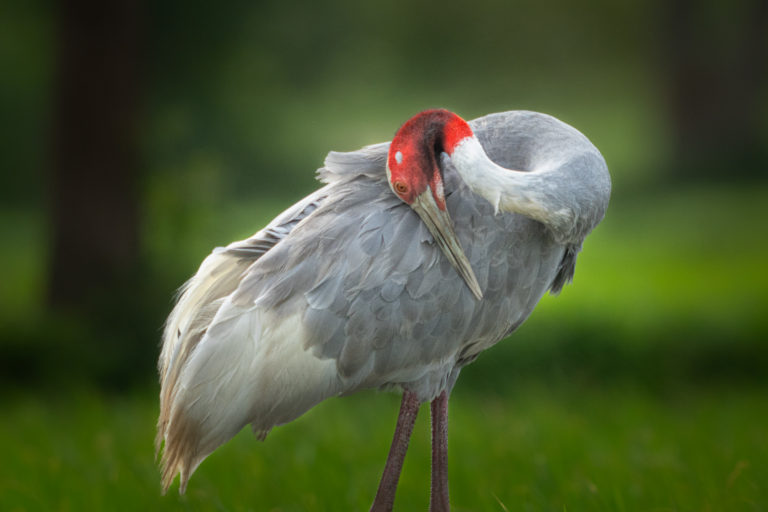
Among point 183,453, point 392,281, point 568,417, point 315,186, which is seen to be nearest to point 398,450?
point 392,281

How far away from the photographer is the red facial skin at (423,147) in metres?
2.63

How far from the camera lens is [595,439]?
483 cm

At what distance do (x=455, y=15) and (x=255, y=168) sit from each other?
274cm

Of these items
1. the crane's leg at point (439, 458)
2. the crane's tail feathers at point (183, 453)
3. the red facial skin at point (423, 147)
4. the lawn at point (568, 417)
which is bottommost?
the lawn at point (568, 417)

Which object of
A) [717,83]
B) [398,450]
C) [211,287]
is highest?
[211,287]

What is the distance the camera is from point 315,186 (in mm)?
7801

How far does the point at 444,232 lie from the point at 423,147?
279 mm

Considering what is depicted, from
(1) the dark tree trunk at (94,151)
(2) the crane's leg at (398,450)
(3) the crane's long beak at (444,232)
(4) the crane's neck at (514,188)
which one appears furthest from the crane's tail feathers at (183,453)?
(1) the dark tree trunk at (94,151)

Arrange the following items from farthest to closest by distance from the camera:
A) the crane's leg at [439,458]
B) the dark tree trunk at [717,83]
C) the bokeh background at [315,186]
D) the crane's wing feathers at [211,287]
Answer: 1. the dark tree trunk at [717,83]
2. the bokeh background at [315,186]
3. the crane's leg at [439,458]
4. the crane's wing feathers at [211,287]

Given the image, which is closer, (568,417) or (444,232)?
(444,232)

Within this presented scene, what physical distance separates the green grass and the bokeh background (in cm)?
2

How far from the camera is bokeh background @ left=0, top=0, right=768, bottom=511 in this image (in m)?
4.27

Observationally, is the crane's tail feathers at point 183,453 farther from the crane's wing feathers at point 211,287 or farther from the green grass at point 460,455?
the green grass at point 460,455

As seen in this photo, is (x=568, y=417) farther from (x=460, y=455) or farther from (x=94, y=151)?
(x=94, y=151)
